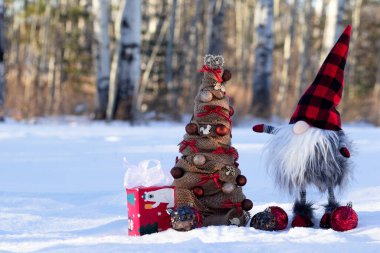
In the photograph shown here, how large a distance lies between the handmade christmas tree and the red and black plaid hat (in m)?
0.45

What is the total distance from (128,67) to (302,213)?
8861 mm

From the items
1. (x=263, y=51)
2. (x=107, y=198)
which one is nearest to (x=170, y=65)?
(x=263, y=51)

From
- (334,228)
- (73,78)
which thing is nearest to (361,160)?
(334,228)

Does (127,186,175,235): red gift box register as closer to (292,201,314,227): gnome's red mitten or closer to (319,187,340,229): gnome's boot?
(292,201,314,227): gnome's red mitten

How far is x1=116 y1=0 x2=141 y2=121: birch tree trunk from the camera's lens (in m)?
11.7

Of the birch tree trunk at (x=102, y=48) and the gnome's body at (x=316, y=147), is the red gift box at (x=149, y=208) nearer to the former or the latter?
the gnome's body at (x=316, y=147)

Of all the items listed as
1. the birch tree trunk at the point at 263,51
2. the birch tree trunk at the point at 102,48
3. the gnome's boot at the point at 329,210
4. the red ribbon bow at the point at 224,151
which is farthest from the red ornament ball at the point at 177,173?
the birch tree trunk at the point at 263,51

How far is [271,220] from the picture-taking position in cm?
325

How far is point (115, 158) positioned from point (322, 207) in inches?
116

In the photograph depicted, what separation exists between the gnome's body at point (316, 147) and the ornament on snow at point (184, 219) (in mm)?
557

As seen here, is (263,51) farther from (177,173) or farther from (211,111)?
(177,173)

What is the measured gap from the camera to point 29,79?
18562mm

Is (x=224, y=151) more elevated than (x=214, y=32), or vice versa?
(x=214, y=32)

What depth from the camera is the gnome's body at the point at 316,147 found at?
3.32 m
